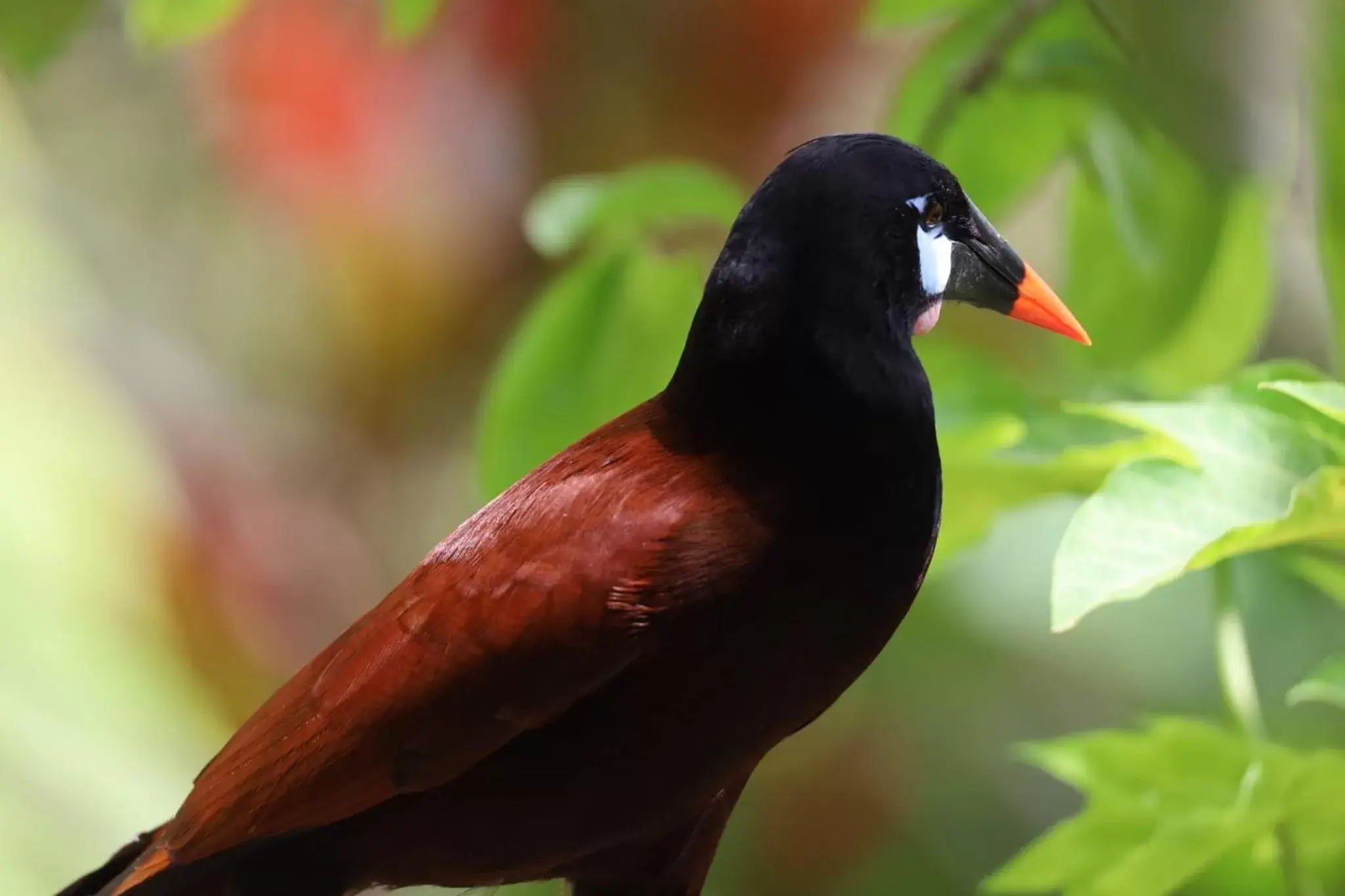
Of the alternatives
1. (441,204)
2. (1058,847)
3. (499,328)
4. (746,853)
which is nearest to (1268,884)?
(1058,847)

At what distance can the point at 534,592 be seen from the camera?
15.6 inches

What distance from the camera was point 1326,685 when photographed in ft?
1.43

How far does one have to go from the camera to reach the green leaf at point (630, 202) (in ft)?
2.15

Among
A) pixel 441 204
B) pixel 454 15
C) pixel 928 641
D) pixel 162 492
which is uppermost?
pixel 454 15

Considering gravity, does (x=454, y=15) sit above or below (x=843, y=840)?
above

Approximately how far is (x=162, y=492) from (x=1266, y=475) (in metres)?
0.85

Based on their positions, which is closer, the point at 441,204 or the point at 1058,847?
the point at 1058,847

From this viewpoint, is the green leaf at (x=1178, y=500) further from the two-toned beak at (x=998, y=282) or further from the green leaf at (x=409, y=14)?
the green leaf at (x=409, y=14)

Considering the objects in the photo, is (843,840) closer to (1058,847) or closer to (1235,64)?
(1058,847)

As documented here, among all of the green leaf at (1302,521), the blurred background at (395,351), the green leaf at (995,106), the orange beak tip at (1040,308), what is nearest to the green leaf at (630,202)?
the blurred background at (395,351)

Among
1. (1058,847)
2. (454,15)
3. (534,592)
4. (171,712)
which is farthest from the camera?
(454,15)

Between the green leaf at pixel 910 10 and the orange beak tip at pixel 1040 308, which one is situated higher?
the green leaf at pixel 910 10

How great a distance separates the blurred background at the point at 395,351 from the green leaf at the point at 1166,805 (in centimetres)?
22

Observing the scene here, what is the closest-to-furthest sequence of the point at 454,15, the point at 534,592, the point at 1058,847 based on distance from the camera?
the point at 534,592 < the point at 1058,847 < the point at 454,15
